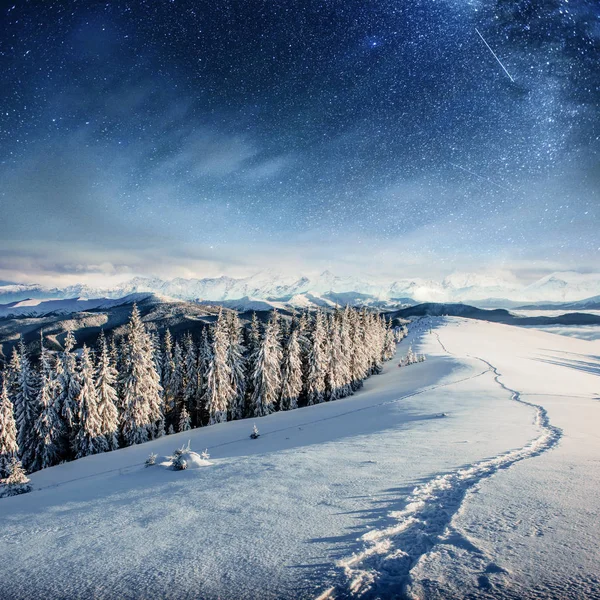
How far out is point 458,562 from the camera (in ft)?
12.1

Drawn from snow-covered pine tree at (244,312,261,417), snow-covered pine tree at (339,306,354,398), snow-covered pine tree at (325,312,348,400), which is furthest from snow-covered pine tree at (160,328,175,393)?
snow-covered pine tree at (339,306,354,398)

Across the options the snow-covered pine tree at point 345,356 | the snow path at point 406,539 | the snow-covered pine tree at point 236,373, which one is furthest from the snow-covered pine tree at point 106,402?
the snow path at point 406,539

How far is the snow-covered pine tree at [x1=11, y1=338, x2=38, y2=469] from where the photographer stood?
29.8 metres

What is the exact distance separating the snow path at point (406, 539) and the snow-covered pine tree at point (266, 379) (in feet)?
103

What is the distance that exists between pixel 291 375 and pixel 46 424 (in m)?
23.7

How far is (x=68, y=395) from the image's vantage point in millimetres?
30531

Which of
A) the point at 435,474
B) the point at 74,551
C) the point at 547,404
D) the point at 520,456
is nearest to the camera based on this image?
the point at 74,551

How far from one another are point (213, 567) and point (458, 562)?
2.76 metres

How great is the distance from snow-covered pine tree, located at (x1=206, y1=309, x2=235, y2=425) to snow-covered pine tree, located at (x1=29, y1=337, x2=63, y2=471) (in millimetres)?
13327

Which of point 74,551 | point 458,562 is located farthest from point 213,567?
point 458,562

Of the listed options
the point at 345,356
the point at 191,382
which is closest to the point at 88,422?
the point at 191,382

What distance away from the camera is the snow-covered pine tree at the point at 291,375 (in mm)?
39062

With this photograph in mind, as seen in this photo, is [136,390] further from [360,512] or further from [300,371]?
[360,512]

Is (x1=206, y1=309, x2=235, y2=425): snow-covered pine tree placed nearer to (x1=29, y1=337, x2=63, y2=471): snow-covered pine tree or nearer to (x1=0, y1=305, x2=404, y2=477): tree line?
(x1=0, y1=305, x2=404, y2=477): tree line
